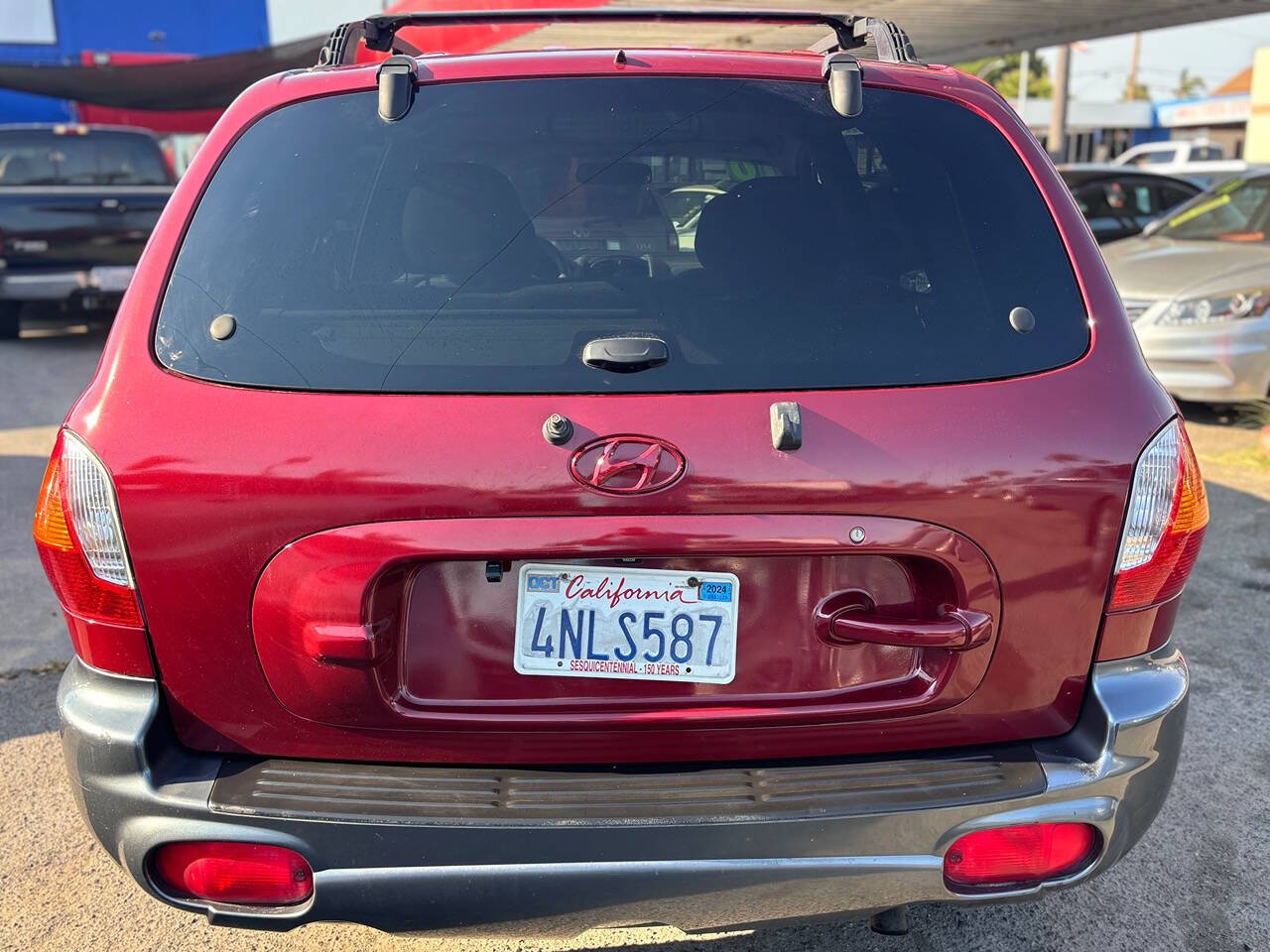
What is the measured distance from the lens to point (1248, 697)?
11.5ft

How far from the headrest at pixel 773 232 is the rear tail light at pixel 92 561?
1.07m

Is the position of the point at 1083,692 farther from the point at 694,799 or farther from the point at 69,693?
the point at 69,693

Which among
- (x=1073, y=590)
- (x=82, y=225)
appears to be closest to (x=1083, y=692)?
(x=1073, y=590)

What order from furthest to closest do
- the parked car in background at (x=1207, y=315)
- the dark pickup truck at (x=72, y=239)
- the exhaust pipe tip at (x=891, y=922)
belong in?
the dark pickup truck at (x=72, y=239) → the parked car in background at (x=1207, y=315) → the exhaust pipe tip at (x=891, y=922)

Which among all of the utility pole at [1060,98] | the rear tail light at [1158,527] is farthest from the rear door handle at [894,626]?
the utility pole at [1060,98]

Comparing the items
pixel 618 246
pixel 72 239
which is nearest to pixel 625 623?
pixel 618 246

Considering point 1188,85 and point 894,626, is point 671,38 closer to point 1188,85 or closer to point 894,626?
point 894,626

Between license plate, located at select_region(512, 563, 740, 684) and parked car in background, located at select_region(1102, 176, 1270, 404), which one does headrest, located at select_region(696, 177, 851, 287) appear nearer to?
license plate, located at select_region(512, 563, 740, 684)

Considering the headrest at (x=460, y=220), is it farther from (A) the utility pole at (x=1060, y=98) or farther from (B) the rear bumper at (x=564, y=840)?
(A) the utility pole at (x=1060, y=98)

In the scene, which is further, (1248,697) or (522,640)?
(1248,697)

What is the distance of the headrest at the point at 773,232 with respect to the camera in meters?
1.89

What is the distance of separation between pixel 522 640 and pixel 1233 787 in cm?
228

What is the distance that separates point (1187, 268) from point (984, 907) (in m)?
5.95

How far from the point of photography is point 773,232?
194 cm
